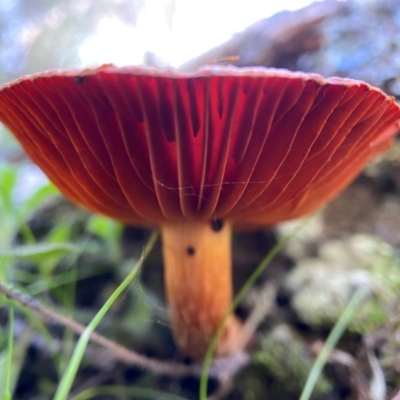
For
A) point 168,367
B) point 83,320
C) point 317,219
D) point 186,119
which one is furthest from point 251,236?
point 186,119

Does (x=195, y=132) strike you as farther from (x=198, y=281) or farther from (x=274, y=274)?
(x=274, y=274)

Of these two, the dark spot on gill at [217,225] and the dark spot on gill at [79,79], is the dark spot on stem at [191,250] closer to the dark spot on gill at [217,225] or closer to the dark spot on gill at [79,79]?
the dark spot on gill at [217,225]

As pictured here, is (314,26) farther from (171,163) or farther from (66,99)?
(66,99)

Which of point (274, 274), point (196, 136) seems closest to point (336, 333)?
point (274, 274)

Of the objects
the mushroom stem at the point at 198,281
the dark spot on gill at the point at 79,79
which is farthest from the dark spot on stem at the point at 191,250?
the dark spot on gill at the point at 79,79

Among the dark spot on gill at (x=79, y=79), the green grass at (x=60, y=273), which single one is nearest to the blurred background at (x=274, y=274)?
the green grass at (x=60, y=273)

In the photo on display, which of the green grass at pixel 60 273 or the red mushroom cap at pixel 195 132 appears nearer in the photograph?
the red mushroom cap at pixel 195 132

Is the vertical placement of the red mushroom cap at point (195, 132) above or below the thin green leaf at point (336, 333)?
above

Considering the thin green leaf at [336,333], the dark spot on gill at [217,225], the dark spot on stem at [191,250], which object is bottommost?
the thin green leaf at [336,333]
